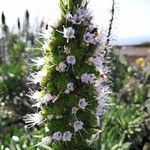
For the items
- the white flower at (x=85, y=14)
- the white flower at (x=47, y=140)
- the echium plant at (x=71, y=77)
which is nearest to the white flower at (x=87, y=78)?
the echium plant at (x=71, y=77)

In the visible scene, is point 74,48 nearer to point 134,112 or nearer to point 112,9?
point 112,9

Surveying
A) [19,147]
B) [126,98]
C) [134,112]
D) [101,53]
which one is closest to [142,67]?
[126,98]

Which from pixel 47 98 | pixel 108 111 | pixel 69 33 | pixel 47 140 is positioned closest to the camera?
pixel 69 33

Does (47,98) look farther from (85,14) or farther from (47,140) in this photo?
(85,14)

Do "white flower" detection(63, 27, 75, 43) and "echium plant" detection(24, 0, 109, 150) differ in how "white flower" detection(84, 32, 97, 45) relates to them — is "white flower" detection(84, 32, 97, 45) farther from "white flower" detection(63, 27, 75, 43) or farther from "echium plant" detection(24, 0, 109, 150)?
"white flower" detection(63, 27, 75, 43)

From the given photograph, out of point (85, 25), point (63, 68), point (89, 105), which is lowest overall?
point (89, 105)

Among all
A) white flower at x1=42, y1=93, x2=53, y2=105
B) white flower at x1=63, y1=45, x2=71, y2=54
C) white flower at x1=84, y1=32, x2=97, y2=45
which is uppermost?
white flower at x1=84, y1=32, x2=97, y2=45

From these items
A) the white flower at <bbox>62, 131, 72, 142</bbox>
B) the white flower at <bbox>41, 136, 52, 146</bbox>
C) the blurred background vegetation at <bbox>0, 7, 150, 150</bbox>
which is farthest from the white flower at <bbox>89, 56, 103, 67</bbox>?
the blurred background vegetation at <bbox>0, 7, 150, 150</bbox>

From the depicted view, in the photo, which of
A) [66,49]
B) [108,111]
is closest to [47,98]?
[66,49]
